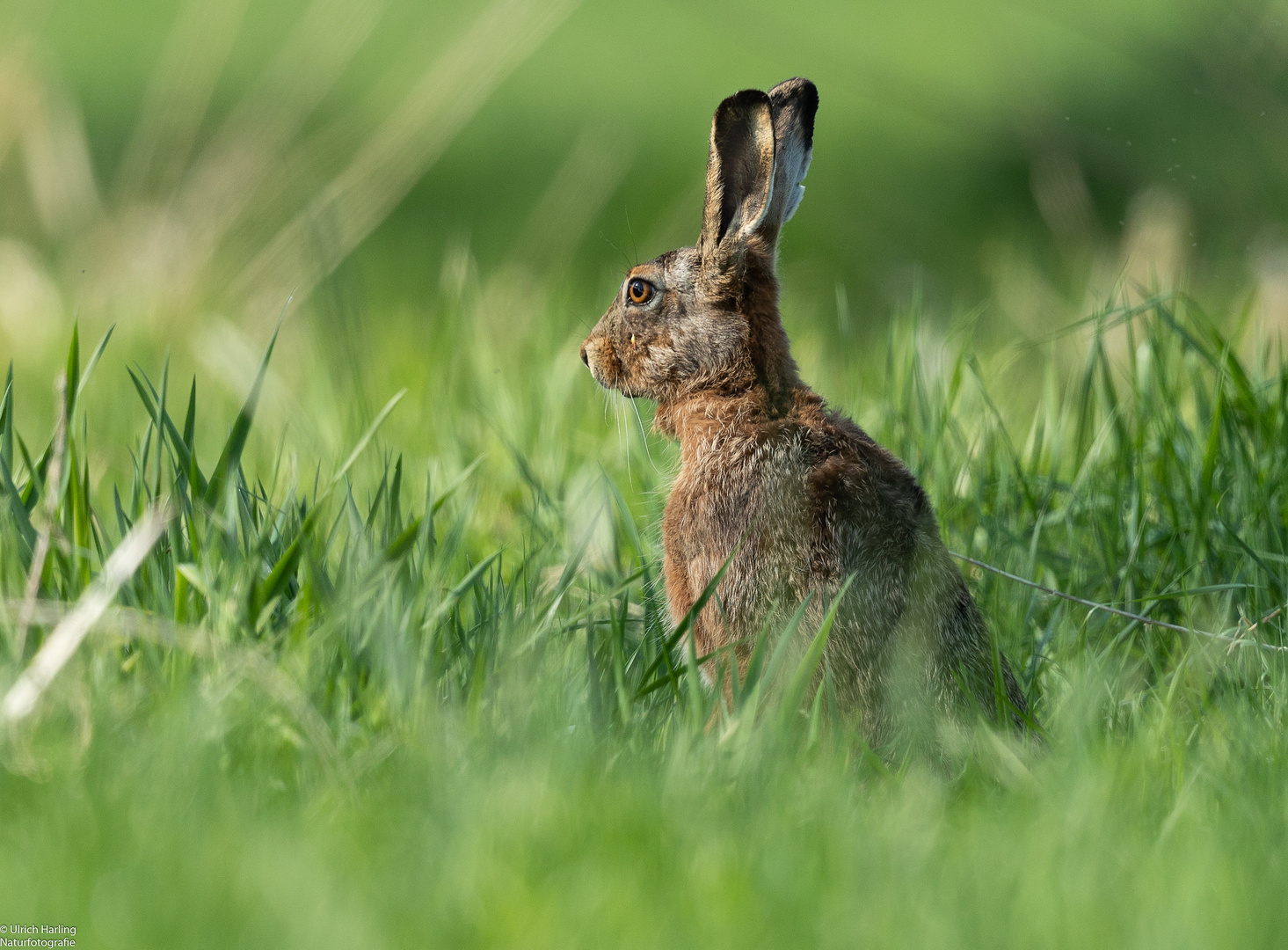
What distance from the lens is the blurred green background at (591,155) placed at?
5.40 m

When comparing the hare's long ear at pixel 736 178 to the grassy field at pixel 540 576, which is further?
the hare's long ear at pixel 736 178

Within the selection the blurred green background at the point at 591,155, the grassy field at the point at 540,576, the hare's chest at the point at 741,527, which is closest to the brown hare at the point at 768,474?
the hare's chest at the point at 741,527

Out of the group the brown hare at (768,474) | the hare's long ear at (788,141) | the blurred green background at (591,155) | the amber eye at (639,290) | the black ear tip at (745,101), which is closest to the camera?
the brown hare at (768,474)

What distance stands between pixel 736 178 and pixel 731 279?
30 cm

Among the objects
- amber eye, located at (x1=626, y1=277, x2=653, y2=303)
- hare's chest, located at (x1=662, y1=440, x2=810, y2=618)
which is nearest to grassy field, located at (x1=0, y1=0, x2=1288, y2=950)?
hare's chest, located at (x1=662, y1=440, x2=810, y2=618)

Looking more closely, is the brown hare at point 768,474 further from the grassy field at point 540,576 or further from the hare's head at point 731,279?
the grassy field at point 540,576

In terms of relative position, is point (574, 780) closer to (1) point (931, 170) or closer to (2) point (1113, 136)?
(2) point (1113, 136)

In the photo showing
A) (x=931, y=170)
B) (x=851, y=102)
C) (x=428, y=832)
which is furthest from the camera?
(x=851, y=102)

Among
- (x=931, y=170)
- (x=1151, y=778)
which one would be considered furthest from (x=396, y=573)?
(x=931, y=170)

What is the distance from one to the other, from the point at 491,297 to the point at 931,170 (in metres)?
6.96

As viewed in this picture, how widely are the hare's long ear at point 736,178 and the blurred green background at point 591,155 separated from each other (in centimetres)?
49

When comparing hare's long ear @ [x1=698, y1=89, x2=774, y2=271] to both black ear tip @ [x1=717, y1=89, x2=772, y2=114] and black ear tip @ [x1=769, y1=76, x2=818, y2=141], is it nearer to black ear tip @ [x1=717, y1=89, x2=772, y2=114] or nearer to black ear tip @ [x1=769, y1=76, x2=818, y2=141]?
black ear tip @ [x1=717, y1=89, x2=772, y2=114]

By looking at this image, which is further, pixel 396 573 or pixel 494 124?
pixel 494 124

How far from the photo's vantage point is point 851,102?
15.5 m
